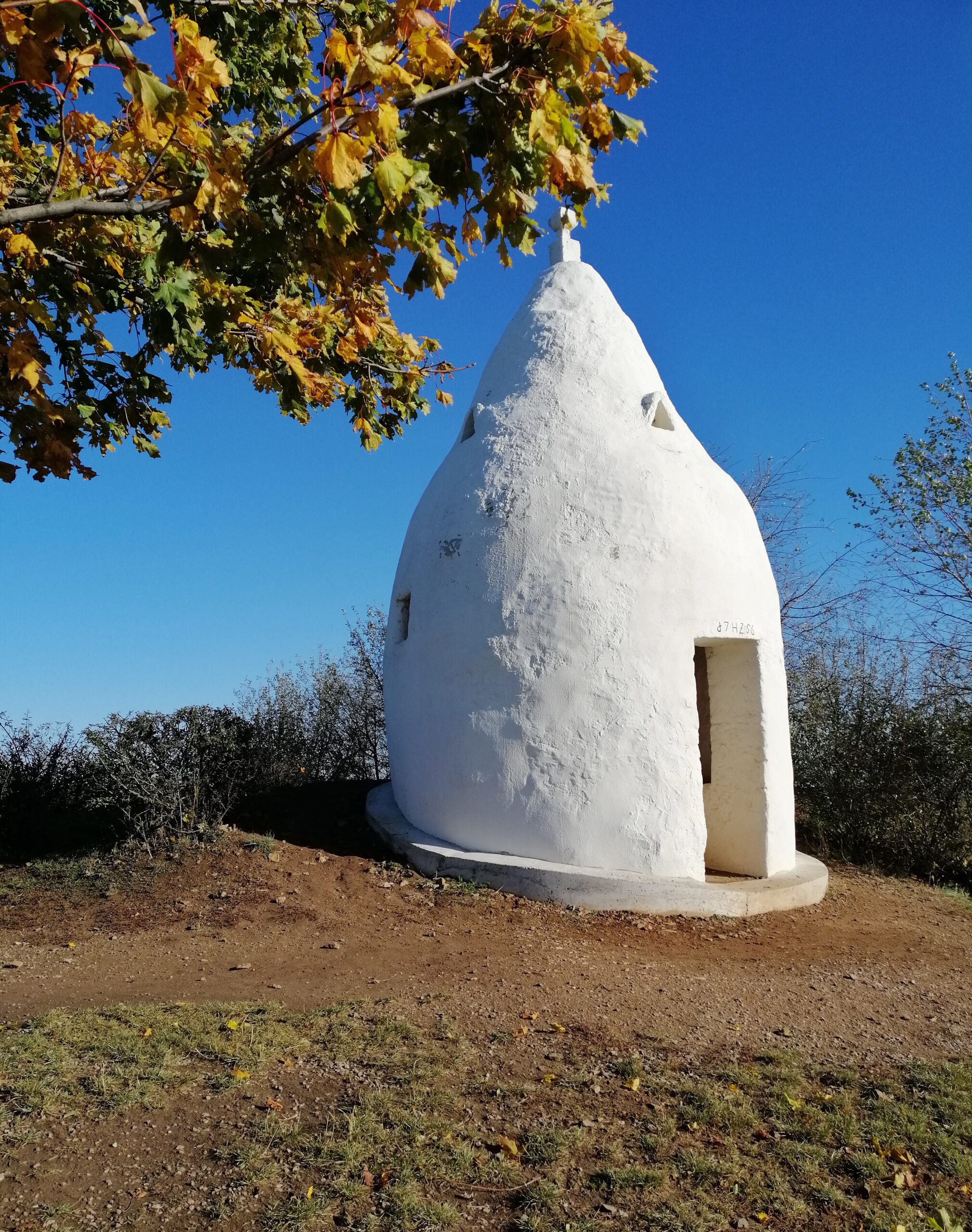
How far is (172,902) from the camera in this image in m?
6.94

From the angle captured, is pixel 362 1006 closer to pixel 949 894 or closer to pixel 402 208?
pixel 402 208

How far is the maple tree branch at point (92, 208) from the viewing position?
337 cm

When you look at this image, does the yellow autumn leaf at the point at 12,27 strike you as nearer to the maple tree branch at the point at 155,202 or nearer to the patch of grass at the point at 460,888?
the maple tree branch at the point at 155,202

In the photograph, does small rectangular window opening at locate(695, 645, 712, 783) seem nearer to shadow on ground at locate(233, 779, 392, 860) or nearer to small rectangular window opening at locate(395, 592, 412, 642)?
small rectangular window opening at locate(395, 592, 412, 642)

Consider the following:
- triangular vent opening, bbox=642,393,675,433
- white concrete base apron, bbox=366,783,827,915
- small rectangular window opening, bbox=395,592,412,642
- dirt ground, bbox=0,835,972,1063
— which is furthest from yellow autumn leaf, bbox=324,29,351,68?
small rectangular window opening, bbox=395,592,412,642

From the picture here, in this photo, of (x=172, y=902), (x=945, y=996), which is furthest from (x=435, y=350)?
(x=945, y=996)

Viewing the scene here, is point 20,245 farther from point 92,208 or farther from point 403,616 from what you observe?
point 403,616

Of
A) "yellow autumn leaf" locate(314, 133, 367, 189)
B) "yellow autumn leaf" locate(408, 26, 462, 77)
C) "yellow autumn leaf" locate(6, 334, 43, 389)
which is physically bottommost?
"yellow autumn leaf" locate(6, 334, 43, 389)

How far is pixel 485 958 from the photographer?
5.71 m

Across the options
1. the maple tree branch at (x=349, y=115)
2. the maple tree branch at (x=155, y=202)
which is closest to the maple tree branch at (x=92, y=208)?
the maple tree branch at (x=155, y=202)

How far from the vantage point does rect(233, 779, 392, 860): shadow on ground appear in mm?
8227

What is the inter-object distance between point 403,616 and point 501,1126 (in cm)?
556

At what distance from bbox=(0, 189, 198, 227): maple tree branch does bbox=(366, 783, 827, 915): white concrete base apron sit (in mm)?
5211

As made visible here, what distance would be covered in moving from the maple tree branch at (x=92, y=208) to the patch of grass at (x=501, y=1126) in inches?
143
